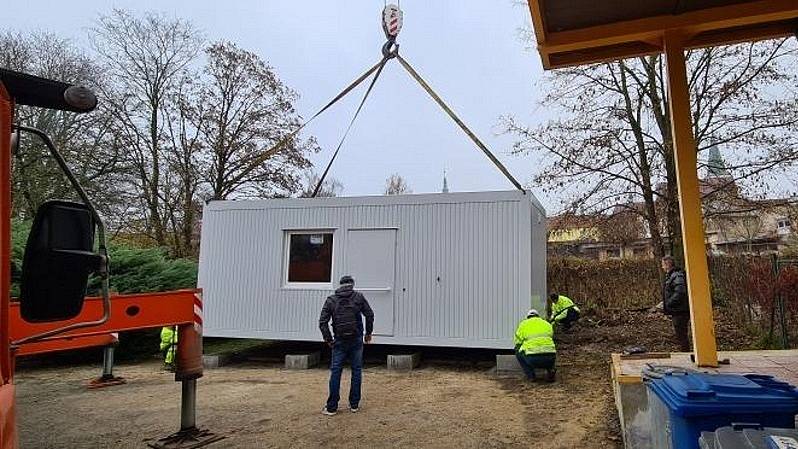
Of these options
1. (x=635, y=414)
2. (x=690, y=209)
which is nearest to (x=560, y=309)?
(x=690, y=209)

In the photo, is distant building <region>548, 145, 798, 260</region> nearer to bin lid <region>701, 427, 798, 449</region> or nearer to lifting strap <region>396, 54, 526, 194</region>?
lifting strap <region>396, 54, 526, 194</region>

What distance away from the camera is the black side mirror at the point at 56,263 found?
143cm

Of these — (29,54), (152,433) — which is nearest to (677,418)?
(152,433)

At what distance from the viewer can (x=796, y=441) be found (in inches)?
59.0

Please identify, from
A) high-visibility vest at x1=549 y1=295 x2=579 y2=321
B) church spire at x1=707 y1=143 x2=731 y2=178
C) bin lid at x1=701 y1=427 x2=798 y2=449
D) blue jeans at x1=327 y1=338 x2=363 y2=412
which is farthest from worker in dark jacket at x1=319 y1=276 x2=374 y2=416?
church spire at x1=707 y1=143 x2=731 y2=178

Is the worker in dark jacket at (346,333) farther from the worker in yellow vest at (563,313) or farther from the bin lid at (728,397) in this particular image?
the worker in yellow vest at (563,313)

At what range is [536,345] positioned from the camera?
25.3ft

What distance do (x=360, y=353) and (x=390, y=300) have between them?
9.64 feet

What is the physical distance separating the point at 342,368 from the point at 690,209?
4082 millimetres

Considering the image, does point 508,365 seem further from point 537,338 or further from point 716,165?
point 716,165

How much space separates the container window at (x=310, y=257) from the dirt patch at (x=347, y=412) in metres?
1.65

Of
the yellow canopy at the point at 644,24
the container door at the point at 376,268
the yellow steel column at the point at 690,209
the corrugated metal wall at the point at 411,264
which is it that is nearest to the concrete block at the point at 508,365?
the corrugated metal wall at the point at 411,264

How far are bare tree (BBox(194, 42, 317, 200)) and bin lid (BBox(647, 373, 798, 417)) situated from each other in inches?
642

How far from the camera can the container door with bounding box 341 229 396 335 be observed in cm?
960
